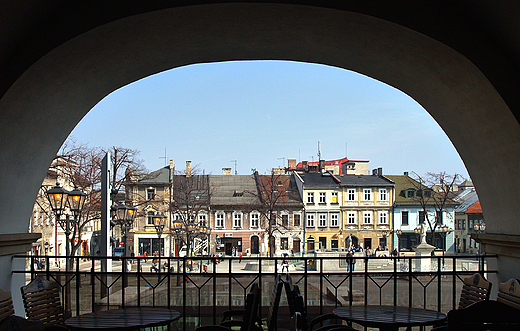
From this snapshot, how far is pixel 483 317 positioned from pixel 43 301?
181 inches

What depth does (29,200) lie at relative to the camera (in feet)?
19.2

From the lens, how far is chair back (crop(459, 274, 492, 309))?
5.23 metres

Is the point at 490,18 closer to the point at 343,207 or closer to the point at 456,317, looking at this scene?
the point at 456,317

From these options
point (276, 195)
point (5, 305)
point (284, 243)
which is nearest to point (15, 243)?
point (5, 305)

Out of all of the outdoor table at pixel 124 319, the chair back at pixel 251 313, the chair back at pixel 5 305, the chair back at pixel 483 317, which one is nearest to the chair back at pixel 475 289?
the chair back at pixel 483 317

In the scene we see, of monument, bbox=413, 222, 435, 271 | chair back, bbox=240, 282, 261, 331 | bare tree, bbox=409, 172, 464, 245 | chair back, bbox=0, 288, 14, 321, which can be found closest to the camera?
chair back, bbox=240, 282, 261, 331

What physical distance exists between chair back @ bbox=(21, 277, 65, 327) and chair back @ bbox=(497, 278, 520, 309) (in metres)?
5.16

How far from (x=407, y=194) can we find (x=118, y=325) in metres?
49.4

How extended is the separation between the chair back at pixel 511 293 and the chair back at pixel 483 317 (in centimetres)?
139

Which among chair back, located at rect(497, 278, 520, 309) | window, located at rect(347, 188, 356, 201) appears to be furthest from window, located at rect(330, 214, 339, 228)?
chair back, located at rect(497, 278, 520, 309)

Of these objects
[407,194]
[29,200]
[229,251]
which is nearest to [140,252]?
[229,251]

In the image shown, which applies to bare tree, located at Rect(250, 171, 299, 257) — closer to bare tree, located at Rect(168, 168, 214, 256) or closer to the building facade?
bare tree, located at Rect(168, 168, 214, 256)

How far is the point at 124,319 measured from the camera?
4691mm

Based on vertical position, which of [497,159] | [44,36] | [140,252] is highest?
[44,36]
